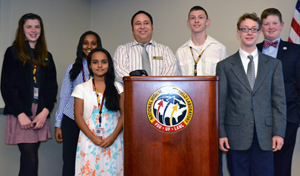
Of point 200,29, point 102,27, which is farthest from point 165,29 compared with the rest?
point 200,29

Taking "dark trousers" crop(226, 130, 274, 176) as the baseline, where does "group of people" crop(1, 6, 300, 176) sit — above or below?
above

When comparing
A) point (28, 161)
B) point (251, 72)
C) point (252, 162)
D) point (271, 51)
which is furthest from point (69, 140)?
point (271, 51)

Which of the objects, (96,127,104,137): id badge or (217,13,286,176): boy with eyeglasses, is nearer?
(217,13,286,176): boy with eyeglasses

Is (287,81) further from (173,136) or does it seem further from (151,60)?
(173,136)

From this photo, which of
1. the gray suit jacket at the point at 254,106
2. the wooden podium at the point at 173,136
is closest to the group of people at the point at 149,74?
the gray suit jacket at the point at 254,106

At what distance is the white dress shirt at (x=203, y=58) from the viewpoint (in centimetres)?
251

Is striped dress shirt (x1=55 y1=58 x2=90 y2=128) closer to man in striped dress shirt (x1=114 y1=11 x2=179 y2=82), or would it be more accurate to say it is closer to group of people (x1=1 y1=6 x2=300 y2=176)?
group of people (x1=1 y1=6 x2=300 y2=176)

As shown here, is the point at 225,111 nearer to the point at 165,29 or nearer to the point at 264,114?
the point at 264,114

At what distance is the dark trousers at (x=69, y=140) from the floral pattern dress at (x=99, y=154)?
321 millimetres

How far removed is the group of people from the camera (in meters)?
1.92

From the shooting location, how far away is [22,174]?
232 centimetres

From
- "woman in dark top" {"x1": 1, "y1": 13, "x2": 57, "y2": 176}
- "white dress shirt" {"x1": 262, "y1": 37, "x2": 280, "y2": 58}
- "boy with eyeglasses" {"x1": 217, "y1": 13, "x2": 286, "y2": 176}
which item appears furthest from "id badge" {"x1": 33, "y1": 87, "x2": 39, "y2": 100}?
"white dress shirt" {"x1": 262, "y1": 37, "x2": 280, "y2": 58}

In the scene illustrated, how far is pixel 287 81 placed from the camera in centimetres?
232

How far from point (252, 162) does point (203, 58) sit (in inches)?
41.0
